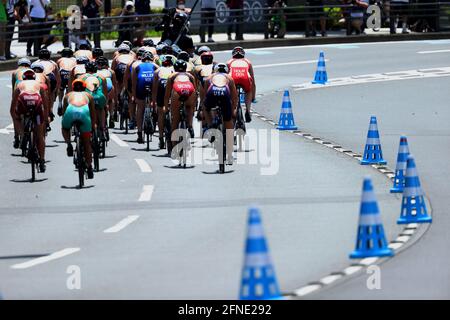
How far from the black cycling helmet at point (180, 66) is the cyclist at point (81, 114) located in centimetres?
243

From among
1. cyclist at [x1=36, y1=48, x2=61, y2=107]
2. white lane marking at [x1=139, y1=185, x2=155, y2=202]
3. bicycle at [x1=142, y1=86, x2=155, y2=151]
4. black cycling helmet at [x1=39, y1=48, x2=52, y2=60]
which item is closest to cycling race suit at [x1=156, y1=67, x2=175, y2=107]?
bicycle at [x1=142, y1=86, x2=155, y2=151]

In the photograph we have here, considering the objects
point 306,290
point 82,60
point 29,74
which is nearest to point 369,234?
point 306,290

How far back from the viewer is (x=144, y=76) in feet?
90.7

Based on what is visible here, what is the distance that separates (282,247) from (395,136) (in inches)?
525

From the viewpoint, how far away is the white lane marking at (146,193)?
71.0 ft

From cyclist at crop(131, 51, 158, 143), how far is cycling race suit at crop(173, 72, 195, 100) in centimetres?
213

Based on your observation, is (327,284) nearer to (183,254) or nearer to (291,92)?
(183,254)

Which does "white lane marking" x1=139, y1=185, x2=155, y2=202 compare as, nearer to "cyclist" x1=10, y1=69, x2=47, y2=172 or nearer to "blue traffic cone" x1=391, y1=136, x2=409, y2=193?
"cyclist" x1=10, y1=69, x2=47, y2=172

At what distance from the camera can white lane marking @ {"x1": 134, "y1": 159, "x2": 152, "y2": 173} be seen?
81.9 ft

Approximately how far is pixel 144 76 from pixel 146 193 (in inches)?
231

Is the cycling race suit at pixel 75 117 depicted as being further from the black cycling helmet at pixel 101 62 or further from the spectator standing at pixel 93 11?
the spectator standing at pixel 93 11

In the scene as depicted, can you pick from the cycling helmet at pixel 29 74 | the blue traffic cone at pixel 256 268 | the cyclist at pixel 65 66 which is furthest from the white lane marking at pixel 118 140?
the blue traffic cone at pixel 256 268

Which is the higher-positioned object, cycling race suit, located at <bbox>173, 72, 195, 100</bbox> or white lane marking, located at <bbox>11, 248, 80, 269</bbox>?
cycling race suit, located at <bbox>173, 72, 195, 100</bbox>
